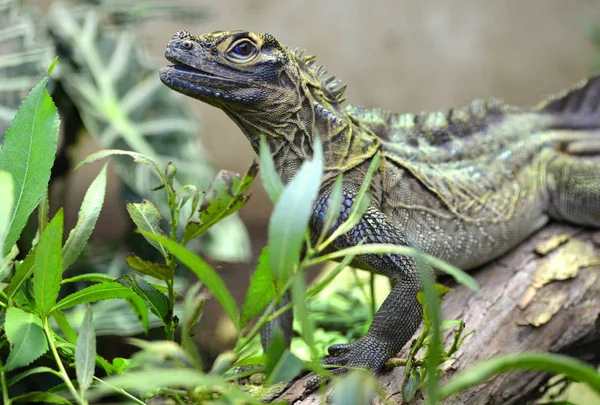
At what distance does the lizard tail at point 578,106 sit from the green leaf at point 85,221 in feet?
9.37

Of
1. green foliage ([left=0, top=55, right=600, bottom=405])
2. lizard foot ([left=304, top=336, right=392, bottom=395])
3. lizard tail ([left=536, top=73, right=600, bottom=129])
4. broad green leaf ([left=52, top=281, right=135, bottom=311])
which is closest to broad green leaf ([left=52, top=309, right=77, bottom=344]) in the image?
green foliage ([left=0, top=55, right=600, bottom=405])

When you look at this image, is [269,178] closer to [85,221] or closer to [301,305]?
[301,305]

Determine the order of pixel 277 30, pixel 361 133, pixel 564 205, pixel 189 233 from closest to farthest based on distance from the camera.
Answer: pixel 189 233 < pixel 361 133 < pixel 564 205 < pixel 277 30

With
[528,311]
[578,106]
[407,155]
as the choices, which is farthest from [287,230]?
[578,106]

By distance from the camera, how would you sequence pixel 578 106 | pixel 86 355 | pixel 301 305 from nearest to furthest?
1. pixel 301 305
2. pixel 86 355
3. pixel 578 106

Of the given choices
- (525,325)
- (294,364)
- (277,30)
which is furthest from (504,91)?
(294,364)

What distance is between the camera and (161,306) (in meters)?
1.69

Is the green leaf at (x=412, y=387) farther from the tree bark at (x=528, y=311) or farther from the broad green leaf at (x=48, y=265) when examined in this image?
the broad green leaf at (x=48, y=265)

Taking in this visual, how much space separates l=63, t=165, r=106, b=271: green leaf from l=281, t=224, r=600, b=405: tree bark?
1.11 meters

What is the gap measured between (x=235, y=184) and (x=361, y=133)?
0.91 meters

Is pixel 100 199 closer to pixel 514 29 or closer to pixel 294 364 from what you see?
pixel 294 364

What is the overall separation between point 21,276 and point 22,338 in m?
0.25

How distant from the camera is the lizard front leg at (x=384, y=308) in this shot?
6.75 feet

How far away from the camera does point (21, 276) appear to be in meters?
1.62
